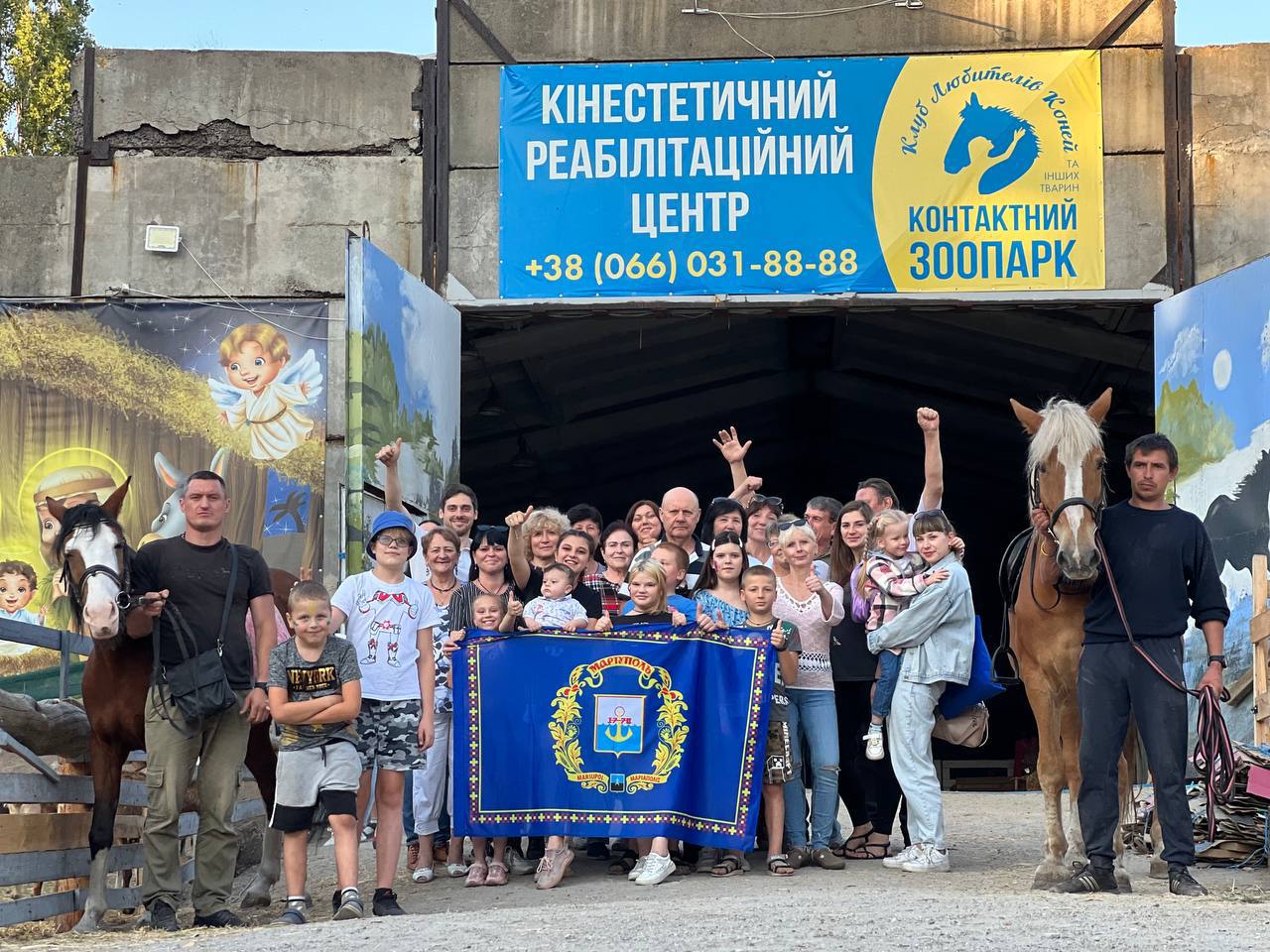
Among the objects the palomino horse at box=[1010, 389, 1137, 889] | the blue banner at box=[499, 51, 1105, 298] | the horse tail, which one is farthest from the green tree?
the palomino horse at box=[1010, 389, 1137, 889]

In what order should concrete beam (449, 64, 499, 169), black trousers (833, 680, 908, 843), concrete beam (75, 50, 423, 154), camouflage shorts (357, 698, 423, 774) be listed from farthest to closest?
concrete beam (75, 50, 423, 154) < concrete beam (449, 64, 499, 169) < black trousers (833, 680, 908, 843) < camouflage shorts (357, 698, 423, 774)

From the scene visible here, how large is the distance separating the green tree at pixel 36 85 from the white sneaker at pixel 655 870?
20.9 meters

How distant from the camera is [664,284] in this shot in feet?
40.7

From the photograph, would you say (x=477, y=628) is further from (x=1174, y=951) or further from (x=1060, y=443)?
(x=1174, y=951)

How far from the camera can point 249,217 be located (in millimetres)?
12781

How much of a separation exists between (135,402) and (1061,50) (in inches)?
299

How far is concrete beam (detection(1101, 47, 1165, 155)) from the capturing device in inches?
489

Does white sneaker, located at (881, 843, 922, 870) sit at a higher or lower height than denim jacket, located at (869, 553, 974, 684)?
lower

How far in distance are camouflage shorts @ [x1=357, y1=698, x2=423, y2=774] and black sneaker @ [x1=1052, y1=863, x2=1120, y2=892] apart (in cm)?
292

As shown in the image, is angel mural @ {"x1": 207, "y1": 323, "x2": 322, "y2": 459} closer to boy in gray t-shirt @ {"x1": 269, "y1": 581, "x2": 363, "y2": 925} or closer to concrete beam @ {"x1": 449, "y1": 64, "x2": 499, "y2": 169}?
concrete beam @ {"x1": 449, "y1": 64, "x2": 499, "y2": 169}

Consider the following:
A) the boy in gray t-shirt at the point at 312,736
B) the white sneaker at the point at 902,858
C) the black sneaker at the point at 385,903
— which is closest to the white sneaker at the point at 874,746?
the white sneaker at the point at 902,858

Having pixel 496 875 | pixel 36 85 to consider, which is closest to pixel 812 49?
pixel 496 875

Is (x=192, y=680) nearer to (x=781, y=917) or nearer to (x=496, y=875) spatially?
(x=496, y=875)

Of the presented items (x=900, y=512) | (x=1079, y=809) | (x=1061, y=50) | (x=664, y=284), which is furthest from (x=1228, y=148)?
(x=1079, y=809)
